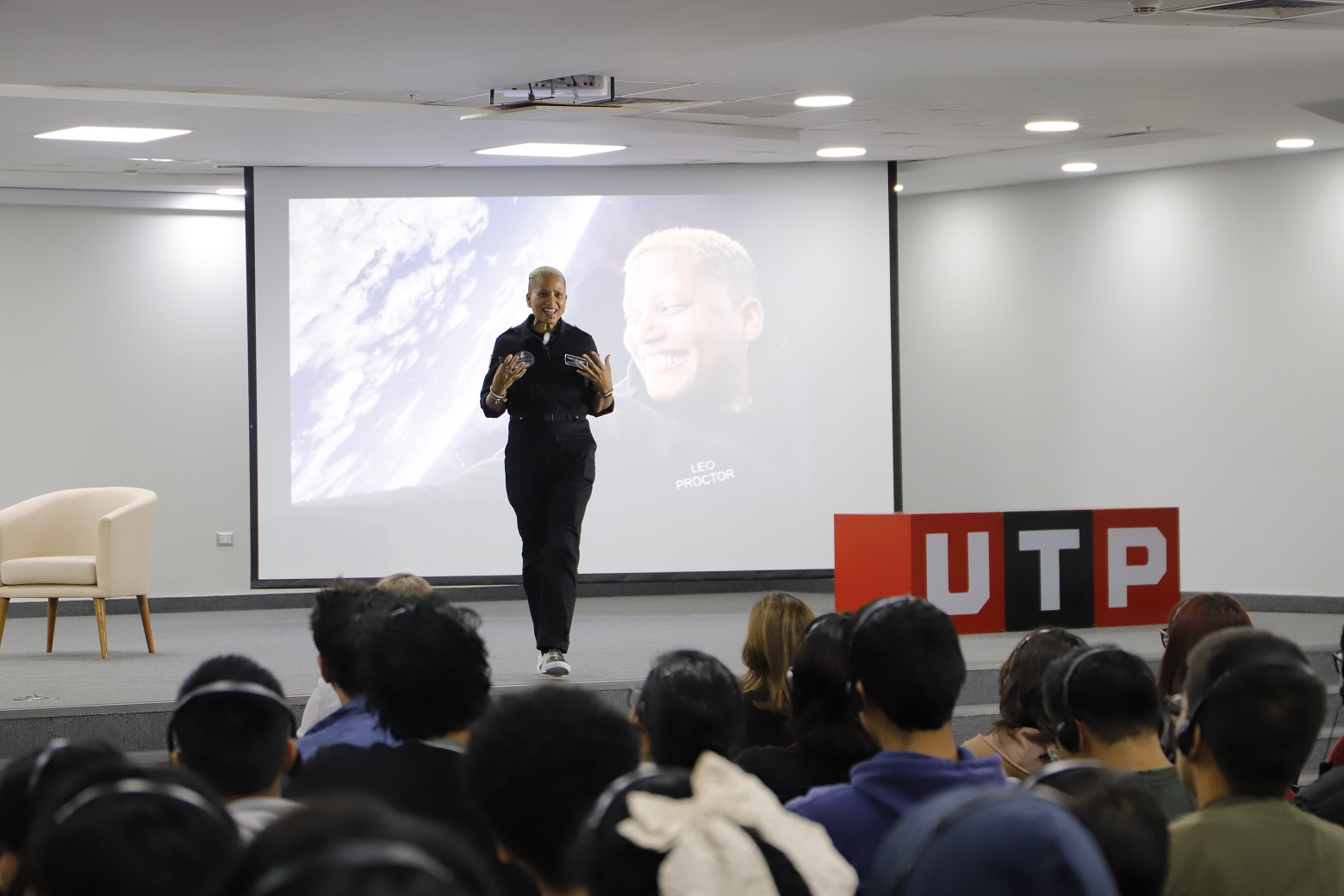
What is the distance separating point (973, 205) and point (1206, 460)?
234cm

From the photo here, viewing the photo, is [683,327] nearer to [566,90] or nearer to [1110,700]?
[566,90]

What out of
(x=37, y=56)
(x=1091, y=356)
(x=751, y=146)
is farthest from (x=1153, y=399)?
(x=37, y=56)

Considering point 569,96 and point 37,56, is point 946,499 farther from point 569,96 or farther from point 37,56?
point 37,56

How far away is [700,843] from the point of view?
3.35 ft

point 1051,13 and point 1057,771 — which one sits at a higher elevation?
point 1051,13

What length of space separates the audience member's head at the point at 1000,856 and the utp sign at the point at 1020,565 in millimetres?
5839

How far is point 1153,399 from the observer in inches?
357

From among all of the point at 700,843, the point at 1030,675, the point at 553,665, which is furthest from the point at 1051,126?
the point at 700,843

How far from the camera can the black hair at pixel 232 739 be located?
5.79 feet

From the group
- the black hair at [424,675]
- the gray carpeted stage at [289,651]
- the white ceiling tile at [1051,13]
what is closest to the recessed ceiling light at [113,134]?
the gray carpeted stage at [289,651]

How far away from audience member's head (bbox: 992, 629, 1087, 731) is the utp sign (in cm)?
324

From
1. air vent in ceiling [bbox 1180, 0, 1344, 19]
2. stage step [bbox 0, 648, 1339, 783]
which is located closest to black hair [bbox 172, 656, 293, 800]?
stage step [bbox 0, 648, 1339, 783]

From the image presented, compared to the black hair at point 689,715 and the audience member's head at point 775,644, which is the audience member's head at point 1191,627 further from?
the black hair at point 689,715

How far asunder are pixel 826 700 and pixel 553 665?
9.68ft
